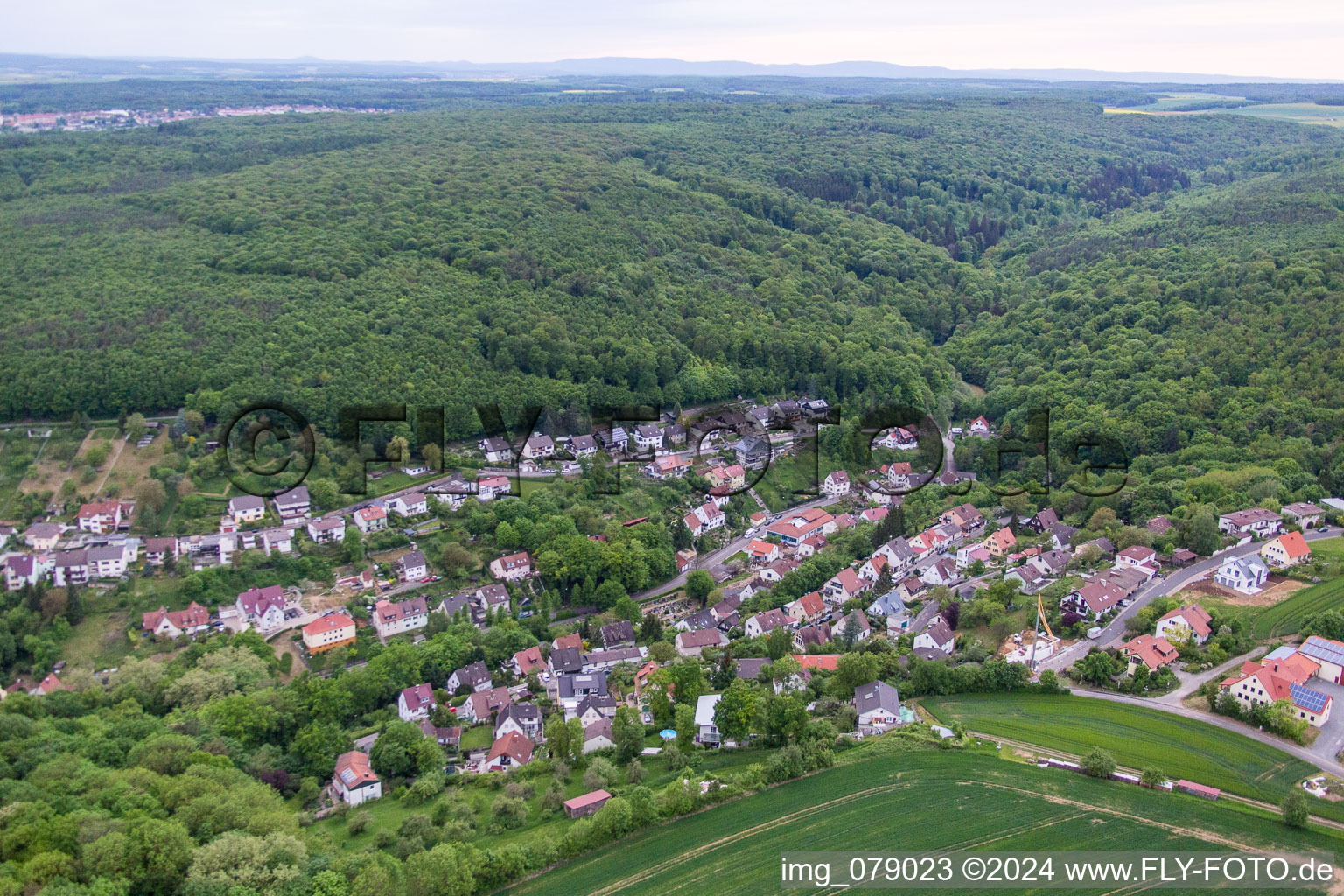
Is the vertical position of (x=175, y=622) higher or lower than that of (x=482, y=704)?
higher

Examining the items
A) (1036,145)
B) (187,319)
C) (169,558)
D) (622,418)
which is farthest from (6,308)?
(1036,145)

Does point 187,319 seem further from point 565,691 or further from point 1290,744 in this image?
point 1290,744

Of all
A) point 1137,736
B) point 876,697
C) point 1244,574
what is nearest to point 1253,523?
point 1244,574

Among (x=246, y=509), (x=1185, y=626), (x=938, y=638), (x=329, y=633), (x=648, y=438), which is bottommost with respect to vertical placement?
(x=329, y=633)

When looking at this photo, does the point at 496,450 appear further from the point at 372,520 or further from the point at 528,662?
the point at 528,662

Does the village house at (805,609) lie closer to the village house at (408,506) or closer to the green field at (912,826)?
the green field at (912,826)

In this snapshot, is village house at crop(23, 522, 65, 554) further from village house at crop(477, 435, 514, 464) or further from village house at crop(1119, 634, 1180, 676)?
village house at crop(1119, 634, 1180, 676)
